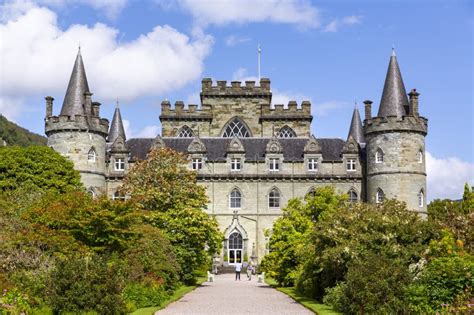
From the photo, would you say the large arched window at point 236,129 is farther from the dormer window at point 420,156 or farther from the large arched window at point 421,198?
the large arched window at point 421,198

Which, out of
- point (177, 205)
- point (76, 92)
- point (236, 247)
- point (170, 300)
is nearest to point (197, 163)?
point (236, 247)

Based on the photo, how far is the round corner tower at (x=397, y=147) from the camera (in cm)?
5403

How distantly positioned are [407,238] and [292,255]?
1181 centimetres

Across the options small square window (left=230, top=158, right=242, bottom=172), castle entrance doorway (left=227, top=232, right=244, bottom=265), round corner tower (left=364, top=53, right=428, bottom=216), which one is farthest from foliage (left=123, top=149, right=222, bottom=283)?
round corner tower (left=364, top=53, right=428, bottom=216)

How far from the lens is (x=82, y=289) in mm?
21922

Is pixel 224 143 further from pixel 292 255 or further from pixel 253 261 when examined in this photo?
pixel 292 255

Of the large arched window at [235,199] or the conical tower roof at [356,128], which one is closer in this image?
the large arched window at [235,199]

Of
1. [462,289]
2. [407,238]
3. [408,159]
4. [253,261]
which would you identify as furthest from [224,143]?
[462,289]

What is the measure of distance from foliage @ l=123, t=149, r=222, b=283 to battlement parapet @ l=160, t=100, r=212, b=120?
21338mm

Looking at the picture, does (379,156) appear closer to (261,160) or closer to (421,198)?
(421,198)

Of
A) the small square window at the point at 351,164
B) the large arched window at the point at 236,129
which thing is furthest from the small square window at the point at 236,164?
the small square window at the point at 351,164

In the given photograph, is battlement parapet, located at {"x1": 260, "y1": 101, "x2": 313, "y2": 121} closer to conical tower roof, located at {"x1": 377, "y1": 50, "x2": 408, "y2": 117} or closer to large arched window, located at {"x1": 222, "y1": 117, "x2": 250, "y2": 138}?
large arched window, located at {"x1": 222, "y1": 117, "x2": 250, "y2": 138}

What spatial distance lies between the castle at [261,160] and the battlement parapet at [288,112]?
2.35 m

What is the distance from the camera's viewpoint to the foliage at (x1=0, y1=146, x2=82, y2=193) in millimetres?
45469
